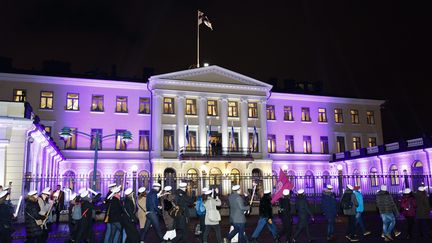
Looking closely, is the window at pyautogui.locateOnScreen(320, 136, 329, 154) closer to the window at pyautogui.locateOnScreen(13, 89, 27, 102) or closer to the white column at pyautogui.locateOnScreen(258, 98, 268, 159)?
the white column at pyautogui.locateOnScreen(258, 98, 268, 159)

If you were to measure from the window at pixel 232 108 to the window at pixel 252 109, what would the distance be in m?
1.41

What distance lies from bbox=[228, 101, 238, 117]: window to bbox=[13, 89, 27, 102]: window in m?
19.0

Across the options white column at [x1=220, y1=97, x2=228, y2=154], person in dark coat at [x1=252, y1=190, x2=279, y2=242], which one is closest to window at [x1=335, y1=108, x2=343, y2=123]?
white column at [x1=220, y1=97, x2=228, y2=154]

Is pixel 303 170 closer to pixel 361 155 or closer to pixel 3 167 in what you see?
pixel 361 155

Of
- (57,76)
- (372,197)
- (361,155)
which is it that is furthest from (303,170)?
(57,76)

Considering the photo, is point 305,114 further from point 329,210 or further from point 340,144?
point 329,210

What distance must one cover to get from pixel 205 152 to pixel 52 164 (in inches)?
545

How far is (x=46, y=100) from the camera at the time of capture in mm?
38125

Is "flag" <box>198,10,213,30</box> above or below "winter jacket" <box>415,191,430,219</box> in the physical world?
above

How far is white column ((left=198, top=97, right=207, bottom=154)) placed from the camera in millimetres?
40438

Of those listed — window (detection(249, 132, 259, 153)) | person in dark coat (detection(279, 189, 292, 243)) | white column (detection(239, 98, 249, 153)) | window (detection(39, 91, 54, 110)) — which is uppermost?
window (detection(39, 91, 54, 110))

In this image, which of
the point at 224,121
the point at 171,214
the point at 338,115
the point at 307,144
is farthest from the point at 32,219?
the point at 338,115

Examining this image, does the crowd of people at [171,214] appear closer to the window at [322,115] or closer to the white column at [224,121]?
the white column at [224,121]

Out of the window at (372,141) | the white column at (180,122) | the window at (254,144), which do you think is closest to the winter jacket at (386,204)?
the white column at (180,122)
